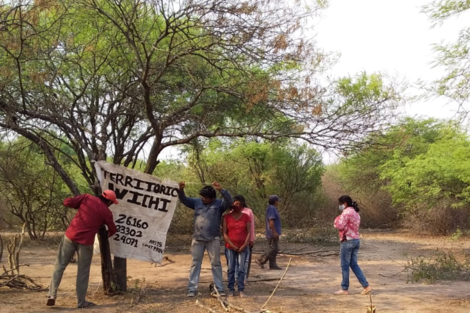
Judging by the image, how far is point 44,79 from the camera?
28.7 feet

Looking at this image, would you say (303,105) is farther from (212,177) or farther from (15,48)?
(212,177)

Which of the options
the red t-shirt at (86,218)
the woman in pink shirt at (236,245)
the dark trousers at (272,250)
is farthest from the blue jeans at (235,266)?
the dark trousers at (272,250)

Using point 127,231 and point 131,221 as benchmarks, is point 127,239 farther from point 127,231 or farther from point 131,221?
point 131,221

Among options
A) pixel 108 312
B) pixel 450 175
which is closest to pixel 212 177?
pixel 450 175

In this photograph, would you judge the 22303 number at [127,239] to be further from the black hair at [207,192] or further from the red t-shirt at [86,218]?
the black hair at [207,192]

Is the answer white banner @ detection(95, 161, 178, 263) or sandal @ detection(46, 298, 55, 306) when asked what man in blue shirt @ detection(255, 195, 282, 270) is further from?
sandal @ detection(46, 298, 55, 306)

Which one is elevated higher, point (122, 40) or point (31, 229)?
point (122, 40)

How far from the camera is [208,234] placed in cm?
759

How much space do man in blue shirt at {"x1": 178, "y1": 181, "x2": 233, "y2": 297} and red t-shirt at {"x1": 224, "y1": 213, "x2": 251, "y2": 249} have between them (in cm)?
25

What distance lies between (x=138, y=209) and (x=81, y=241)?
1.13m

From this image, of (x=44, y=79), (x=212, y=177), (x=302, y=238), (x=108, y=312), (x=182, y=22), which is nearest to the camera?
(x=108, y=312)

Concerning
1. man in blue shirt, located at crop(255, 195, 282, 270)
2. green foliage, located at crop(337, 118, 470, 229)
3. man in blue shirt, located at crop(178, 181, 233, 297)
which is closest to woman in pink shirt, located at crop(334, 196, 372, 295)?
man in blue shirt, located at crop(178, 181, 233, 297)

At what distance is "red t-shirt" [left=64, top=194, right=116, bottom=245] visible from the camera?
689 centimetres

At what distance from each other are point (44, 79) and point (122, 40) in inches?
64.4
